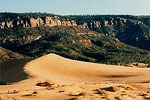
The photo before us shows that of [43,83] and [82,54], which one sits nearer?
[43,83]

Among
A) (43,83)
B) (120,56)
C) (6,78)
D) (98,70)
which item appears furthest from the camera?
(120,56)

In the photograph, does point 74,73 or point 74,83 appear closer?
point 74,83

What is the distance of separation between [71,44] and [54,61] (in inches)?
4891

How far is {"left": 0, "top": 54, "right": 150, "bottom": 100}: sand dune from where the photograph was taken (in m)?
34.5

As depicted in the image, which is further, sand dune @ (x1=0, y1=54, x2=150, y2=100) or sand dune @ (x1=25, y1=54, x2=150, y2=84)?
sand dune @ (x1=25, y1=54, x2=150, y2=84)

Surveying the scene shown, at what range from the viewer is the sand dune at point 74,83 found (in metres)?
34.5

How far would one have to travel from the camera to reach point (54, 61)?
73875mm

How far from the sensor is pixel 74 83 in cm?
5084

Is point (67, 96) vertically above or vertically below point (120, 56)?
above

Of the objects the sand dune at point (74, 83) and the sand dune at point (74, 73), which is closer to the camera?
the sand dune at point (74, 83)

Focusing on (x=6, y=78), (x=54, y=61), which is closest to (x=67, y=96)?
(x=6, y=78)

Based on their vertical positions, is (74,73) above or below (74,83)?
below

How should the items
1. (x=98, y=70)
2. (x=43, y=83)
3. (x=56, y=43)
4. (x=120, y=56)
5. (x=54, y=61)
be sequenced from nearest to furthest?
(x=43, y=83) → (x=98, y=70) → (x=54, y=61) → (x=120, y=56) → (x=56, y=43)

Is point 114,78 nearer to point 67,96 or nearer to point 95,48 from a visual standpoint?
point 67,96
